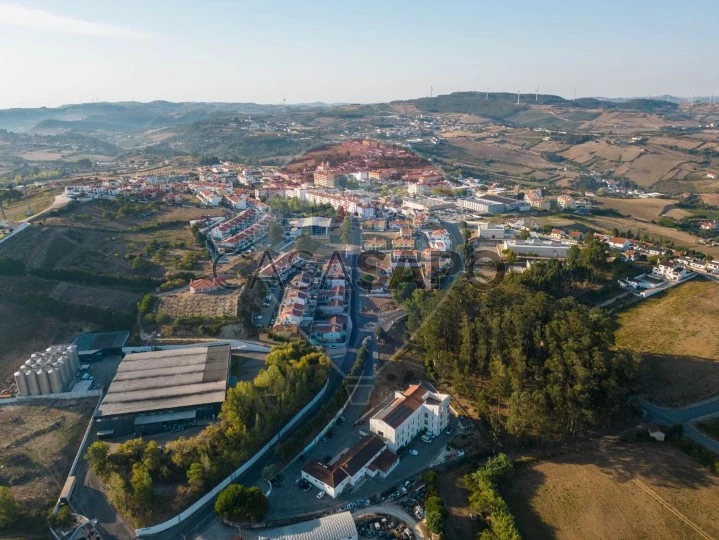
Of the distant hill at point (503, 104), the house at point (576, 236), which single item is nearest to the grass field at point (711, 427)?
the house at point (576, 236)

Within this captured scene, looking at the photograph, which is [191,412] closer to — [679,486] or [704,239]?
[679,486]

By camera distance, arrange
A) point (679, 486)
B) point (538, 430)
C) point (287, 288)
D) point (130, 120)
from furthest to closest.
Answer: point (130, 120) → point (287, 288) → point (538, 430) → point (679, 486)

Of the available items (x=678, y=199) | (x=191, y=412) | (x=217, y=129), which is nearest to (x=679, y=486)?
(x=191, y=412)

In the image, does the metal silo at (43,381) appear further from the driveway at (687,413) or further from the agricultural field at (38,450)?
the driveway at (687,413)

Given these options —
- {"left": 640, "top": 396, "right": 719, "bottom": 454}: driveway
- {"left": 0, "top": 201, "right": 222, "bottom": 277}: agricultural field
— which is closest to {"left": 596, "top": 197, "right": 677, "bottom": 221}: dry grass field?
{"left": 640, "top": 396, "right": 719, "bottom": 454}: driveway

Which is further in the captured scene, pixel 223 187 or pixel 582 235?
pixel 223 187

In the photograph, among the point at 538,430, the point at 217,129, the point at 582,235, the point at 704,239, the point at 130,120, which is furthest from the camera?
the point at 130,120

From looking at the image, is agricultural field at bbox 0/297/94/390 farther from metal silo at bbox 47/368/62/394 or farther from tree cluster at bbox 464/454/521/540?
tree cluster at bbox 464/454/521/540

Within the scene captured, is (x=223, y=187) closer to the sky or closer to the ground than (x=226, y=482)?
closer to the sky
